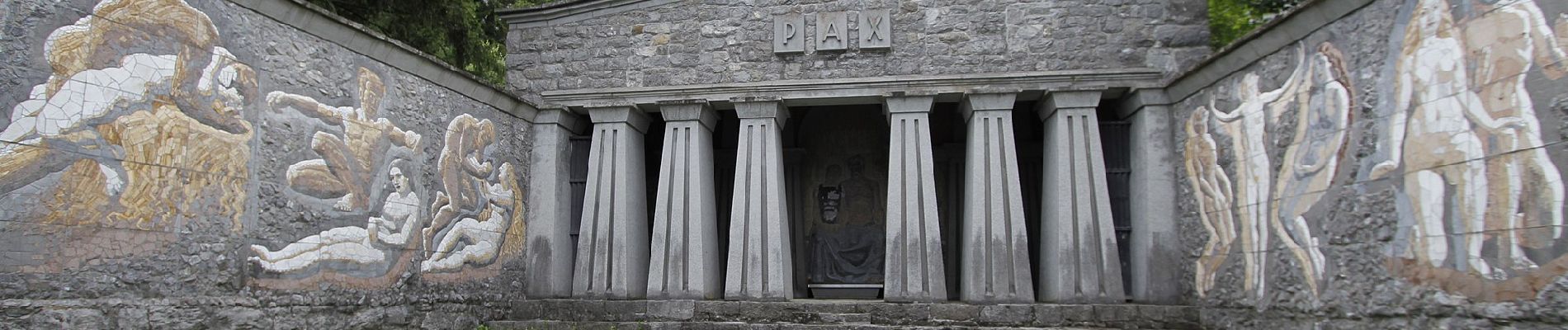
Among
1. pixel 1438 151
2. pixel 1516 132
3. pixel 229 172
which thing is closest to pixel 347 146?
pixel 229 172

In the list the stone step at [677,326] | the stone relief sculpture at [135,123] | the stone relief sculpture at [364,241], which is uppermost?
the stone relief sculpture at [135,123]

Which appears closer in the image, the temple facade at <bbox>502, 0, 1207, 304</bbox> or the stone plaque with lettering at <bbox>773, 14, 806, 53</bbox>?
the temple facade at <bbox>502, 0, 1207, 304</bbox>

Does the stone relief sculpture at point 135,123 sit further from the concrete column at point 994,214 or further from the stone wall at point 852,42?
the concrete column at point 994,214

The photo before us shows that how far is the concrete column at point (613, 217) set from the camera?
10562 mm

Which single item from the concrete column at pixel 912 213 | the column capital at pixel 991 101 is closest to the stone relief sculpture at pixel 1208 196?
the column capital at pixel 991 101

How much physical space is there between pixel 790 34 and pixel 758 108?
0.89 meters

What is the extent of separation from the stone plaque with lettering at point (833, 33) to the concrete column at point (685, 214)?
1.47 metres

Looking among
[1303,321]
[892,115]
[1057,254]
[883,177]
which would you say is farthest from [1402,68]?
[883,177]

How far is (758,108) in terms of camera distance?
1072 cm

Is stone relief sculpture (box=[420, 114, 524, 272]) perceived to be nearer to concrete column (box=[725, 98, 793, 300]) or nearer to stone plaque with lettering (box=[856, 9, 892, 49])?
concrete column (box=[725, 98, 793, 300])

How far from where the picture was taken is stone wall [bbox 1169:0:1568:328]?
5.10 metres

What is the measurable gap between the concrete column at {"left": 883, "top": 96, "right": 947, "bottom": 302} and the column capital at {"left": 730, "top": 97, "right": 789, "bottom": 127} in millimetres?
1212

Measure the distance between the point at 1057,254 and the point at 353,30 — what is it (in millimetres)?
6867

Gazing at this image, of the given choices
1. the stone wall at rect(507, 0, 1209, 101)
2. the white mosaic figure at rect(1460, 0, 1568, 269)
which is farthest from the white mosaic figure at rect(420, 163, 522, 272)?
the white mosaic figure at rect(1460, 0, 1568, 269)
